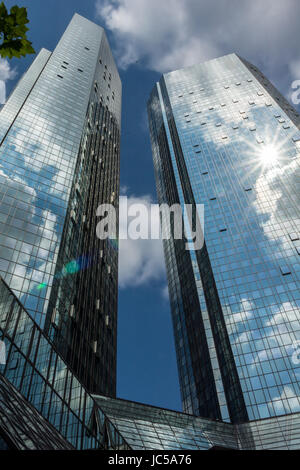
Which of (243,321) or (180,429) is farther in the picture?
(243,321)

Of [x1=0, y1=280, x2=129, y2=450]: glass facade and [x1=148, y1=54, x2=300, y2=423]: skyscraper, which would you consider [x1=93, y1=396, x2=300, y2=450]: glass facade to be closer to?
[x1=148, y1=54, x2=300, y2=423]: skyscraper

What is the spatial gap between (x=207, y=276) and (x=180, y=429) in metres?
37.5

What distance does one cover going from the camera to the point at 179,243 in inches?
4168

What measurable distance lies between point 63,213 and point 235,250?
41.0 metres

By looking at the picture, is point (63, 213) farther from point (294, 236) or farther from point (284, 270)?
point (294, 236)

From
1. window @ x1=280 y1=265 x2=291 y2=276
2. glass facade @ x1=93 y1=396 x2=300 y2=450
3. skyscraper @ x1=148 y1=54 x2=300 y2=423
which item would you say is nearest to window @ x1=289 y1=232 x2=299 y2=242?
skyscraper @ x1=148 y1=54 x2=300 y2=423

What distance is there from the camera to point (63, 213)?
6162 cm

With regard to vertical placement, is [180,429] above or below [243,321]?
below

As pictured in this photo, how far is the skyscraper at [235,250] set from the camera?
214ft
